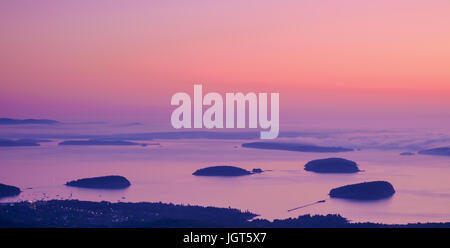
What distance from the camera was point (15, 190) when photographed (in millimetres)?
23766

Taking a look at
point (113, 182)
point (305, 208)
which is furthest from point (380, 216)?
point (113, 182)

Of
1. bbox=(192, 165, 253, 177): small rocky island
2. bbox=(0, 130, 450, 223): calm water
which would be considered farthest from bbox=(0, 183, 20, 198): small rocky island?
bbox=(192, 165, 253, 177): small rocky island

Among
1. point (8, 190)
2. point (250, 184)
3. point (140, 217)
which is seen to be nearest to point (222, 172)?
point (250, 184)

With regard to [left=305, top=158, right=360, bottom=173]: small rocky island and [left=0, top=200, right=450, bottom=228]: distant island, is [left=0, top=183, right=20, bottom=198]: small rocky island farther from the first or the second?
[left=305, top=158, right=360, bottom=173]: small rocky island

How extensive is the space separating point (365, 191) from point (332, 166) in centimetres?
610

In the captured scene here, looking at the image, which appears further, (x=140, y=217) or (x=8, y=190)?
(x=8, y=190)

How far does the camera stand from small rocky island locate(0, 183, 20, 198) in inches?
888

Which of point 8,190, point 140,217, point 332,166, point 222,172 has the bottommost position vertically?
point 140,217

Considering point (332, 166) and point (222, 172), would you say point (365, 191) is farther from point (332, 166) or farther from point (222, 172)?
point (222, 172)

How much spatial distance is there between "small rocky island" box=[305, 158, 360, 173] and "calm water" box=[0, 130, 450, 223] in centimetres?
46

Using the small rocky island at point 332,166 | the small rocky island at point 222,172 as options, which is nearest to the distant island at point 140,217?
the small rocky island at point 222,172

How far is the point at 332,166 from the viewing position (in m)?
30.7
